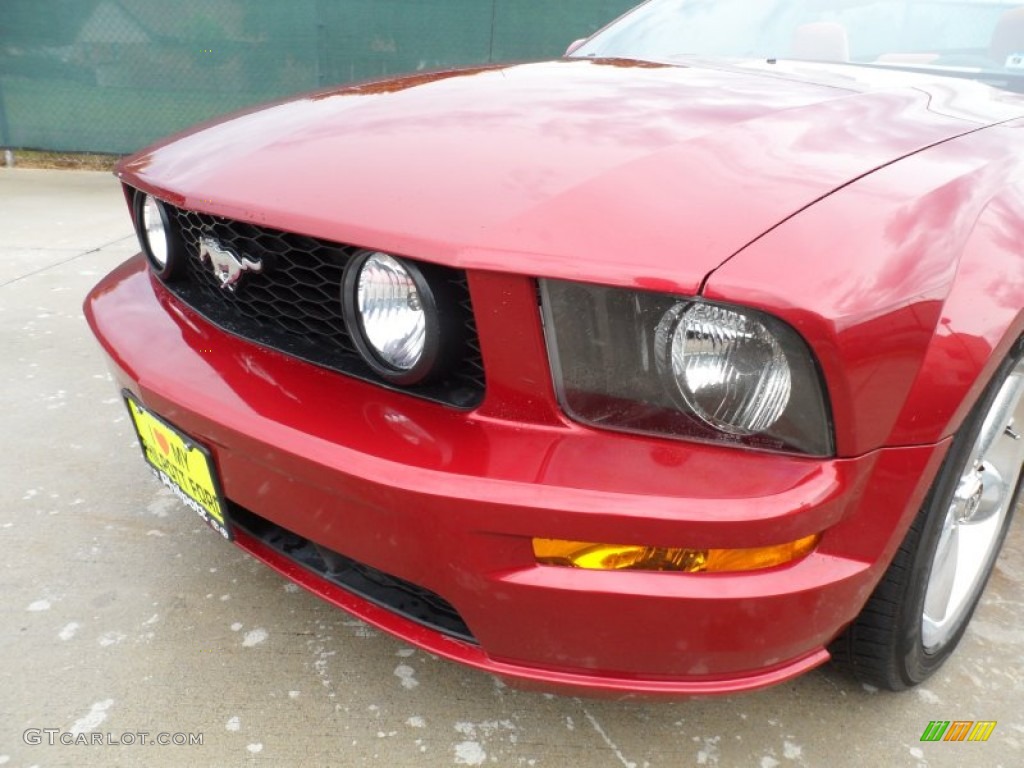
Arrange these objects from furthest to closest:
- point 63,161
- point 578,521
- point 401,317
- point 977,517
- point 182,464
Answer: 1. point 63,161
2. point 977,517
3. point 182,464
4. point 401,317
5. point 578,521

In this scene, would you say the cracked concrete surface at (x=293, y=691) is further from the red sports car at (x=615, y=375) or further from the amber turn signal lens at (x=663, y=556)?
the amber turn signal lens at (x=663, y=556)

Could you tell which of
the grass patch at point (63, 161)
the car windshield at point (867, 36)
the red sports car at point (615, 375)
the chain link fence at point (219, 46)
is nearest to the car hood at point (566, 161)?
Answer: the red sports car at point (615, 375)

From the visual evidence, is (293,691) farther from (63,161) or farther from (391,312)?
(63,161)

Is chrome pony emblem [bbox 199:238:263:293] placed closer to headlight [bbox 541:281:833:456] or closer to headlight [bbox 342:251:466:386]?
headlight [bbox 342:251:466:386]

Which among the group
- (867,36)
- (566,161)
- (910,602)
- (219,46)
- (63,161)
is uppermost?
(867,36)

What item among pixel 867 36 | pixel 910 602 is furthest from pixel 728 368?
pixel 867 36

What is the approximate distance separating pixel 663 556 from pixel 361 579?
0.56m

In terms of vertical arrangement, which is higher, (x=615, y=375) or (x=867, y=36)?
(x=867, y=36)

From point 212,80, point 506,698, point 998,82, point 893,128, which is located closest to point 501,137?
point 893,128

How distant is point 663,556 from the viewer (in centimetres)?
107

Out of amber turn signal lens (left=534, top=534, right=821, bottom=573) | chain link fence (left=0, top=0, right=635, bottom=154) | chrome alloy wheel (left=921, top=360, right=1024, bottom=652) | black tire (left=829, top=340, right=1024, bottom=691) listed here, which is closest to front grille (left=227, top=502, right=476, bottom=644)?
amber turn signal lens (left=534, top=534, right=821, bottom=573)

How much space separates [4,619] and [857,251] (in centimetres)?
178

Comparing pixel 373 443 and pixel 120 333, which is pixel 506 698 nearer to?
pixel 373 443

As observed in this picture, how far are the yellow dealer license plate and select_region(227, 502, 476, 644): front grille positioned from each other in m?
0.04
